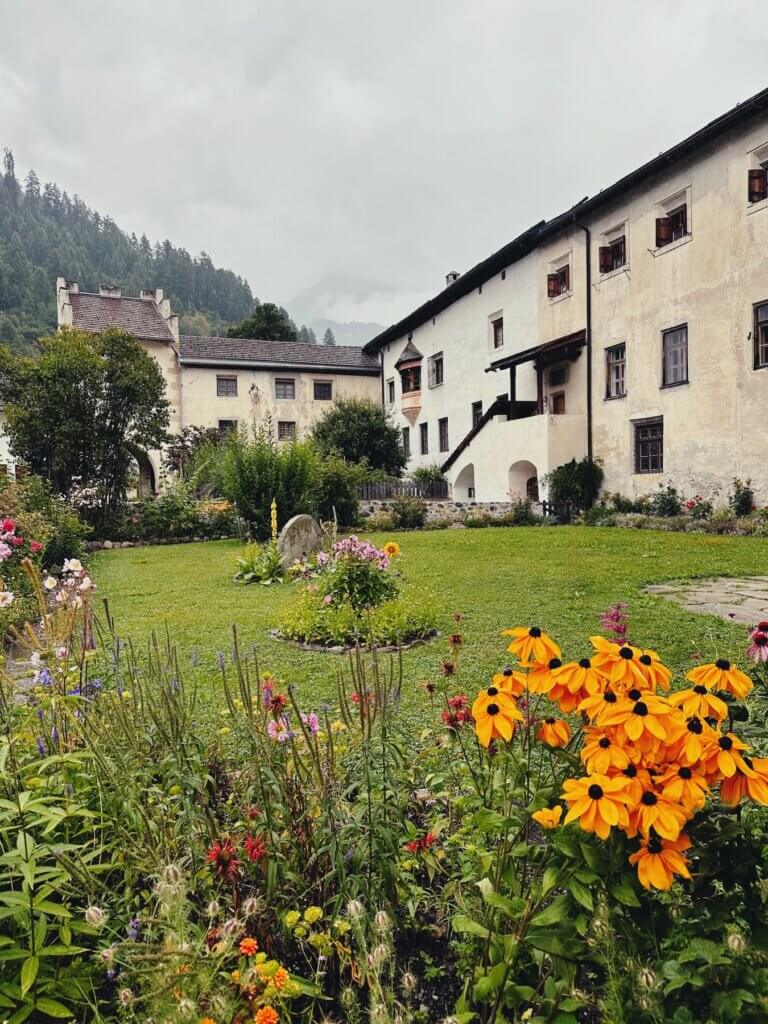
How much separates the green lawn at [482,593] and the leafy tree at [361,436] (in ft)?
41.1

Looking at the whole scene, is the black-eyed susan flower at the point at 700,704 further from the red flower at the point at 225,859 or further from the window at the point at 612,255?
the window at the point at 612,255

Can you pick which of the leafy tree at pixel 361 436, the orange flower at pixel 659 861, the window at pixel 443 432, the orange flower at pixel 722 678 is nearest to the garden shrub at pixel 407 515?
the leafy tree at pixel 361 436

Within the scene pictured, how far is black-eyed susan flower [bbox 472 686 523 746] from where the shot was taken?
1.35 m

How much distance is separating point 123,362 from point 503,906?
16.8 metres

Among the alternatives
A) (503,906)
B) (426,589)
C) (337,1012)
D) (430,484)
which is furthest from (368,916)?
(430,484)

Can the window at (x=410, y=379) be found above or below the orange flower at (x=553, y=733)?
above

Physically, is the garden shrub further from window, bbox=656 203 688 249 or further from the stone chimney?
the stone chimney

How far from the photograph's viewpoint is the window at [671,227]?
1581cm

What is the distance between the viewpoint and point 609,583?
7.79 metres

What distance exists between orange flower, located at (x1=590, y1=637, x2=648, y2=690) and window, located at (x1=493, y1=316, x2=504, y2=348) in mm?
22824

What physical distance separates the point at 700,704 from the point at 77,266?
101 meters

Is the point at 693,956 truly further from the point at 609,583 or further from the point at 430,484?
the point at 430,484

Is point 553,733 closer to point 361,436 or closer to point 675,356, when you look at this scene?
point 675,356

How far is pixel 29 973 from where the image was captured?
51.3 inches
